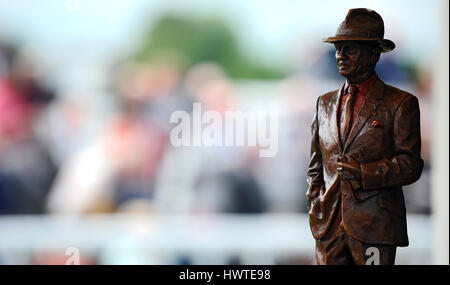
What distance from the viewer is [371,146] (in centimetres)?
433

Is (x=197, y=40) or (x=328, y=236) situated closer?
(x=328, y=236)

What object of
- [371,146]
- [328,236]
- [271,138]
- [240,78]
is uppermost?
[240,78]

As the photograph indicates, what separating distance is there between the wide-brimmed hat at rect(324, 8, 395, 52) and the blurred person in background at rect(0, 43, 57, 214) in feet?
10.4

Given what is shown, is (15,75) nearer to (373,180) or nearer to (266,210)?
(266,210)

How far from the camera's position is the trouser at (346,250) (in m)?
4.36

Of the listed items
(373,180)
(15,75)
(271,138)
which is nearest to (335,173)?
(373,180)

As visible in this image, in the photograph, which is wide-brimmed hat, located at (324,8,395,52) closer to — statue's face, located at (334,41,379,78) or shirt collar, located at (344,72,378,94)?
statue's face, located at (334,41,379,78)

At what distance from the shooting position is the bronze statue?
170 inches

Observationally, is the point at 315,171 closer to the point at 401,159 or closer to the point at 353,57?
the point at 401,159

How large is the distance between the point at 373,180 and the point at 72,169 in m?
3.14

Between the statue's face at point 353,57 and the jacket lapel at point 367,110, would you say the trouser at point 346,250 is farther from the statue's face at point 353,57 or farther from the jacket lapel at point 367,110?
the statue's face at point 353,57

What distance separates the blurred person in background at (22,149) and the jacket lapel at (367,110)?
3114 millimetres

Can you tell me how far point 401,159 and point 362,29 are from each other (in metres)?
0.61

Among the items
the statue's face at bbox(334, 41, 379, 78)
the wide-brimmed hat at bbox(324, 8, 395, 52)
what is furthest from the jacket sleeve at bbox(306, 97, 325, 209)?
the wide-brimmed hat at bbox(324, 8, 395, 52)
